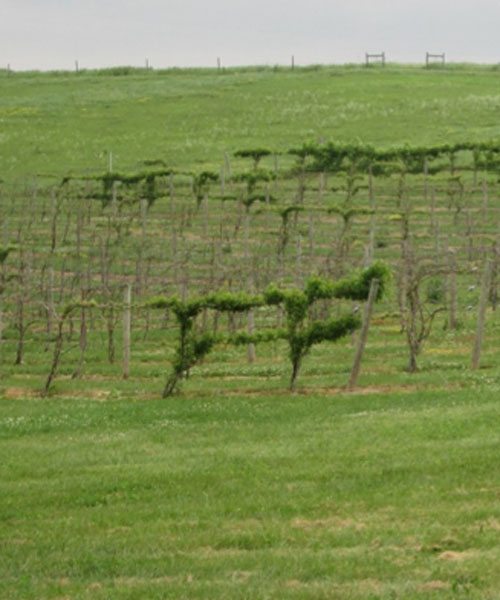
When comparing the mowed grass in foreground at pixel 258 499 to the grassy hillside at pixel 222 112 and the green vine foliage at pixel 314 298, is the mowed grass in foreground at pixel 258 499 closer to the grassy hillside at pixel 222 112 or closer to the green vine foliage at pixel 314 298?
the green vine foliage at pixel 314 298

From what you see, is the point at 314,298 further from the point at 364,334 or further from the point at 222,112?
the point at 222,112

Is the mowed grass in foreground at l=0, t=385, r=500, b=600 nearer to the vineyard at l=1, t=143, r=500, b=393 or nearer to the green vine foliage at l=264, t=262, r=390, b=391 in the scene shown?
the green vine foliage at l=264, t=262, r=390, b=391

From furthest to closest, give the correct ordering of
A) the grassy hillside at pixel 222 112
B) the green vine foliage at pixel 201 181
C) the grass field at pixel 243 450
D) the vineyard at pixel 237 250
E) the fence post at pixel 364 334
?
the grassy hillside at pixel 222 112
the green vine foliage at pixel 201 181
the vineyard at pixel 237 250
the fence post at pixel 364 334
the grass field at pixel 243 450

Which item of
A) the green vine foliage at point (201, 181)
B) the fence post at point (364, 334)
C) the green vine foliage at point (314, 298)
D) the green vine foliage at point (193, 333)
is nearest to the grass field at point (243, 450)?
the fence post at point (364, 334)

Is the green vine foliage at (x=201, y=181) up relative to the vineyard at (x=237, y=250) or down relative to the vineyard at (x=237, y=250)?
up

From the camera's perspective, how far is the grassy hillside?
81.6m

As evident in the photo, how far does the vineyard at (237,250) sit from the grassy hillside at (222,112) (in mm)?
5512

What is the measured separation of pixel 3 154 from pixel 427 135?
26.1m

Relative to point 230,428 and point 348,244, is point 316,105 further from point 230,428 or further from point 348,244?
point 230,428

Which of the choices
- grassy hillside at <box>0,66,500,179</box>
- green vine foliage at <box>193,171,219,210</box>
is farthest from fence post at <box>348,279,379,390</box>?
grassy hillside at <box>0,66,500,179</box>

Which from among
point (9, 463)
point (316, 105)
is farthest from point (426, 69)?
point (9, 463)

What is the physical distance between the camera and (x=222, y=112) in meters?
94.9

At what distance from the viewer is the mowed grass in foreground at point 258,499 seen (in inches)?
571

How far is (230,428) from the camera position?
79.7 ft
